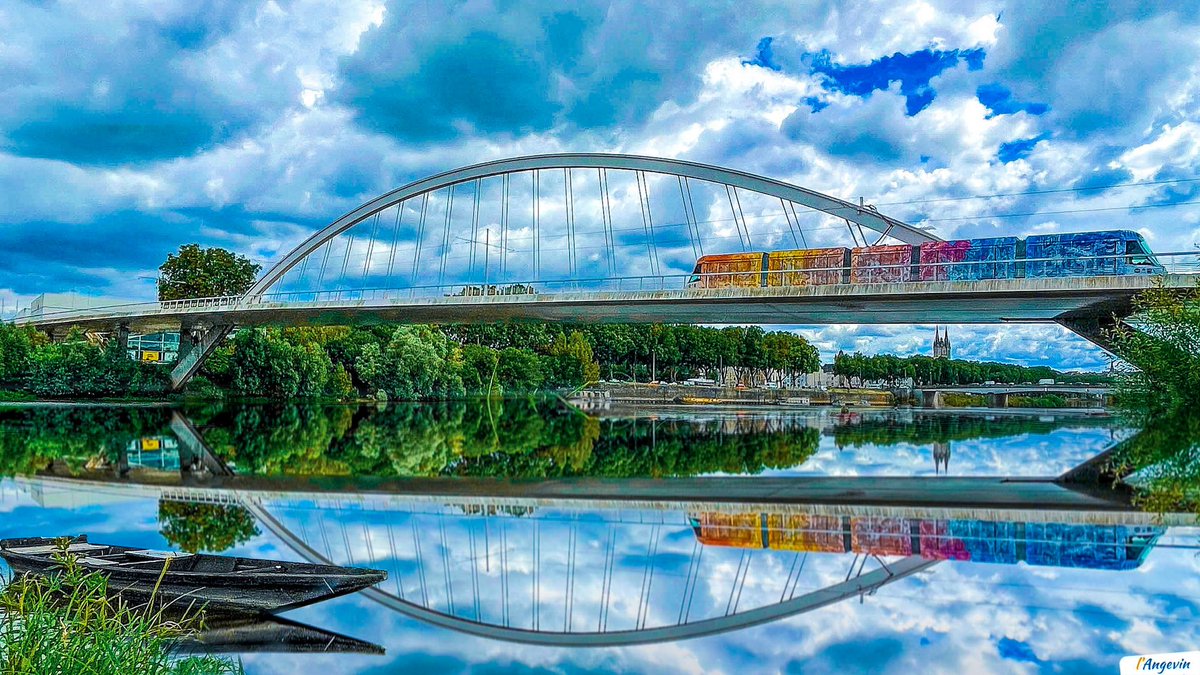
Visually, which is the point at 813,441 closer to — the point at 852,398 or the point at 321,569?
the point at 321,569

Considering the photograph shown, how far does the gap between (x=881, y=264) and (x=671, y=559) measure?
24354 mm

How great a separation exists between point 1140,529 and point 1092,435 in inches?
850

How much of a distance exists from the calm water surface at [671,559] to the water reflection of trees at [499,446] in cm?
28

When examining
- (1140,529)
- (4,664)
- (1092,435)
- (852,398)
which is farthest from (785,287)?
(852,398)

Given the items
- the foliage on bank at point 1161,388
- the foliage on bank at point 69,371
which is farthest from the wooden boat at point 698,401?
the foliage on bank at point 69,371

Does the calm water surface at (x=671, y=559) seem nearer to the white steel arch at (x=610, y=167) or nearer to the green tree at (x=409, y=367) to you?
the white steel arch at (x=610, y=167)

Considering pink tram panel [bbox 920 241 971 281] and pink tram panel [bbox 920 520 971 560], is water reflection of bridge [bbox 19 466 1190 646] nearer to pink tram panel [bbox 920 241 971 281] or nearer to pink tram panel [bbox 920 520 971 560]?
pink tram panel [bbox 920 520 971 560]

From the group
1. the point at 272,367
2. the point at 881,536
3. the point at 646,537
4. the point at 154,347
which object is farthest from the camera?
the point at 154,347

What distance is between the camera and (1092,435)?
1195 inches

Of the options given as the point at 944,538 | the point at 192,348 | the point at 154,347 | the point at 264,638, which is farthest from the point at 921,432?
the point at 154,347

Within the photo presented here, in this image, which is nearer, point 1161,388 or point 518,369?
point 1161,388

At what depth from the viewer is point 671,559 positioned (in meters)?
10.5

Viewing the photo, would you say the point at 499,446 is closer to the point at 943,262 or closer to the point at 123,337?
the point at 943,262

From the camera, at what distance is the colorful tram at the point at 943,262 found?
28.0 m
